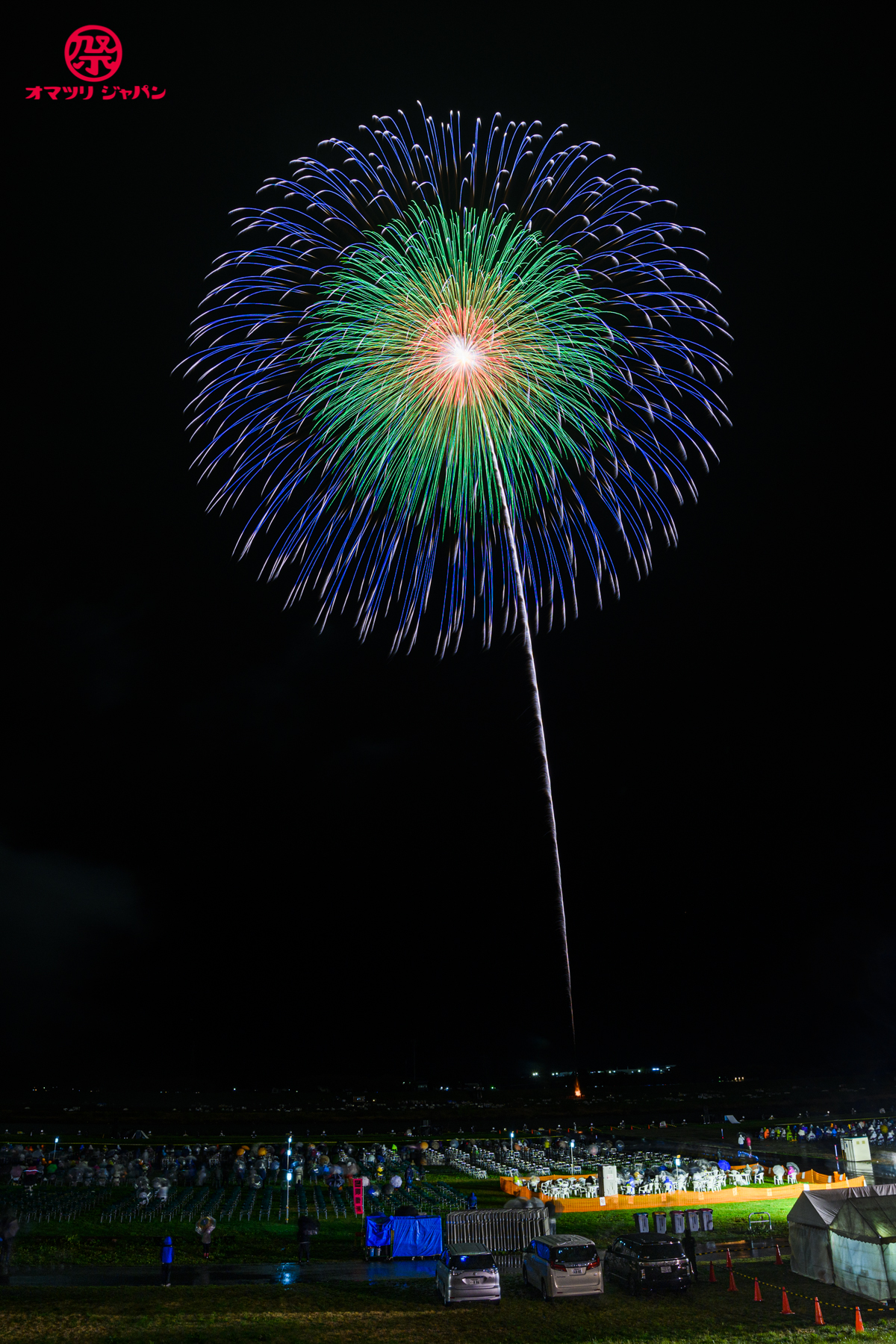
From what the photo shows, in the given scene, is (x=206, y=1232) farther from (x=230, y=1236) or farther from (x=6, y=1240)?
(x=6, y=1240)

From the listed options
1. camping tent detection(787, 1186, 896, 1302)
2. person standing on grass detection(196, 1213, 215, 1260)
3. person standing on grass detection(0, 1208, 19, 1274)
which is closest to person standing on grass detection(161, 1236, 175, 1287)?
person standing on grass detection(196, 1213, 215, 1260)

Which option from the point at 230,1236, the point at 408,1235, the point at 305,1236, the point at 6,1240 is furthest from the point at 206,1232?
→ the point at 408,1235

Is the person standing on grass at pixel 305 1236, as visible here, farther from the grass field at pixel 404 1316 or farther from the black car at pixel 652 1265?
the black car at pixel 652 1265

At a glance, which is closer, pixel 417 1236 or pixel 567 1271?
pixel 567 1271

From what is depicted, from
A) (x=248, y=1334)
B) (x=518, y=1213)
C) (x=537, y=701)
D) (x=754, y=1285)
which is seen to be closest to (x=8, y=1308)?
(x=248, y=1334)

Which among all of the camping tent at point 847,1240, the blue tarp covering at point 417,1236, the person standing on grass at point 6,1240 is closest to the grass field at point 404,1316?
the camping tent at point 847,1240

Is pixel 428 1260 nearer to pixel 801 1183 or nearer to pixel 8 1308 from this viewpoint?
pixel 8 1308
